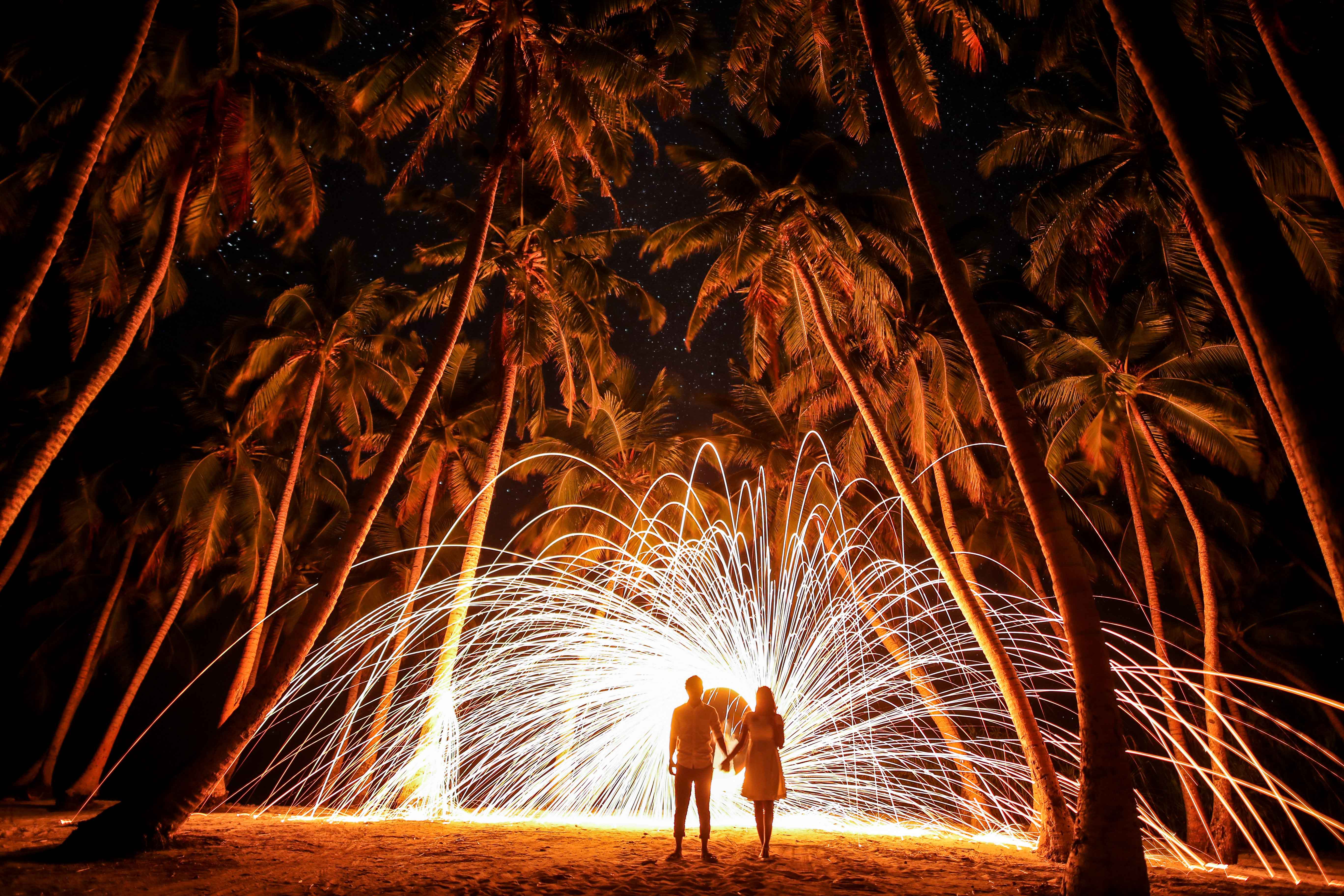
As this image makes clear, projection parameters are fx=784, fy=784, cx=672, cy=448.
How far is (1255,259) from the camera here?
18.5ft

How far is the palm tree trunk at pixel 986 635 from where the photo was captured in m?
9.19

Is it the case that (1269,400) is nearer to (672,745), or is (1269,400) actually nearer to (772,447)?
(672,745)

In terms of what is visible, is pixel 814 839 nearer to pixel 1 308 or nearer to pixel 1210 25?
pixel 1 308

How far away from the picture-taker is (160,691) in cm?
3394

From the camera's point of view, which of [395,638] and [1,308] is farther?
[395,638]

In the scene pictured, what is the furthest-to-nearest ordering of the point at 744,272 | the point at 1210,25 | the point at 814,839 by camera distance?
the point at 744,272
the point at 1210,25
the point at 814,839

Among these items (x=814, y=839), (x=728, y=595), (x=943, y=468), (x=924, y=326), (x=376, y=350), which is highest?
(x=924, y=326)

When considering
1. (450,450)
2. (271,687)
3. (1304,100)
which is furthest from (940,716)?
(450,450)

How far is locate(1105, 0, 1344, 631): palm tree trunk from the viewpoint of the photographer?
5.17 meters

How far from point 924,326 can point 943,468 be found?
3354 mm

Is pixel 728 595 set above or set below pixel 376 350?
below

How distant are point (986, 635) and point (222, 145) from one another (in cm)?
1373

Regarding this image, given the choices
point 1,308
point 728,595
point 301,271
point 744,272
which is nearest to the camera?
point 1,308

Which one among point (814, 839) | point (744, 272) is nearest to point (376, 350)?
point (744, 272)
